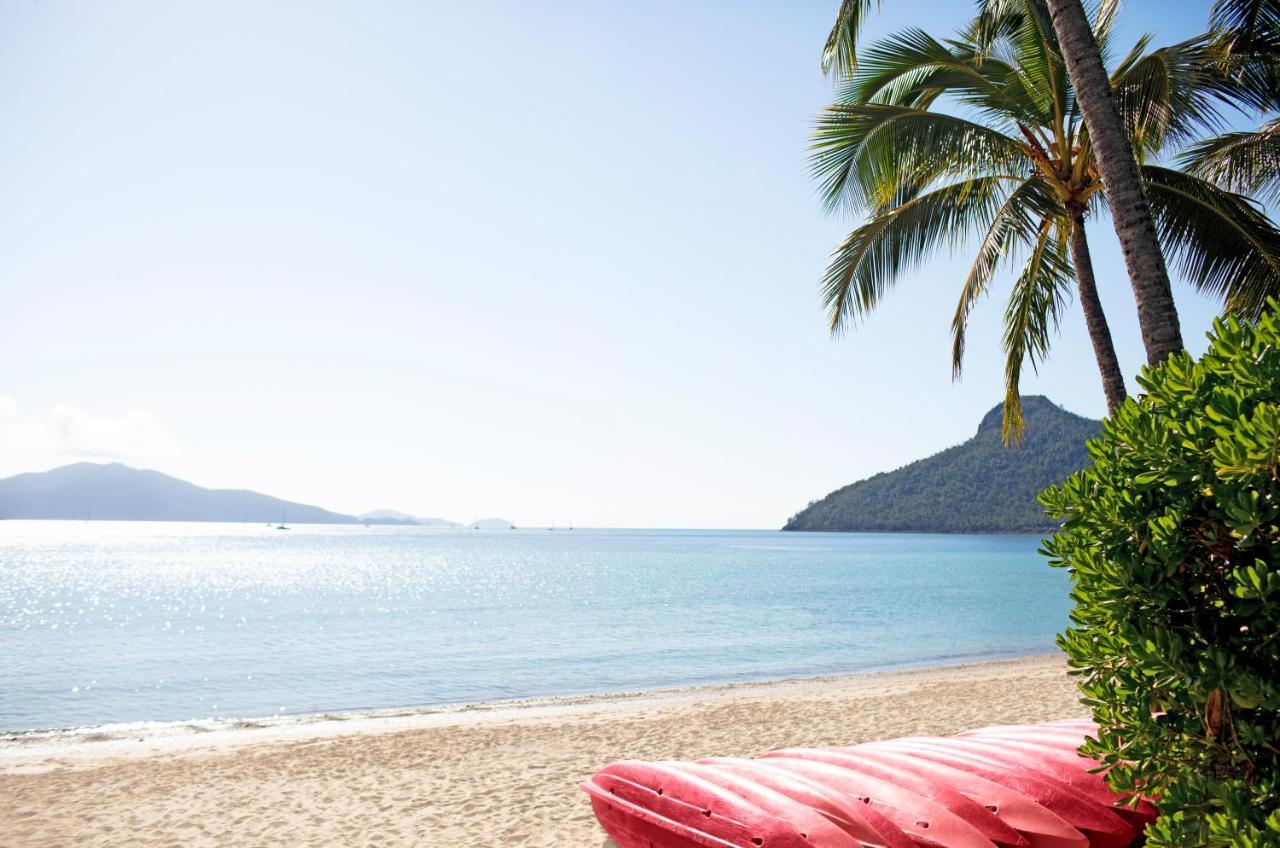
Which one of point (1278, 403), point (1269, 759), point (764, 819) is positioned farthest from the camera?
point (764, 819)

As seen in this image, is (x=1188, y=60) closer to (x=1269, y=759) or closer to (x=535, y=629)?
(x=1269, y=759)

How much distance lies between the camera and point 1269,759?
1.66 metres

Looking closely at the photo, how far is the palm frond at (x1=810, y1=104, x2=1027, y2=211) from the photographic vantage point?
6.46 metres

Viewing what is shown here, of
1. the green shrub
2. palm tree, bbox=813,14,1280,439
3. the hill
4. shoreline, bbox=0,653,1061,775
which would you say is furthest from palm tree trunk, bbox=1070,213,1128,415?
the hill

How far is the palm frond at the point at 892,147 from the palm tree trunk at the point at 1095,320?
0.94m

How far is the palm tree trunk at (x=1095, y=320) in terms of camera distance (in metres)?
5.82

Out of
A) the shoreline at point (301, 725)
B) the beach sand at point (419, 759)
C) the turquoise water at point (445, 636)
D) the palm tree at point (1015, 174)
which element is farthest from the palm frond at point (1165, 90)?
the turquoise water at point (445, 636)

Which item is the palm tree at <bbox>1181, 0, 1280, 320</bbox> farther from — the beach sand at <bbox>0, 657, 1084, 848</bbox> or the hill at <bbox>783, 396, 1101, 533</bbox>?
the hill at <bbox>783, 396, 1101, 533</bbox>

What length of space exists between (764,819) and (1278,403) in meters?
2.17

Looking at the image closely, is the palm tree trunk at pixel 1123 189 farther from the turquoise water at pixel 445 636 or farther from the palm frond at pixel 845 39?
the turquoise water at pixel 445 636

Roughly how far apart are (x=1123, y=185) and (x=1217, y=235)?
10.2 feet

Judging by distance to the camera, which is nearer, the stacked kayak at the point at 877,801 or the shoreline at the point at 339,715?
the stacked kayak at the point at 877,801

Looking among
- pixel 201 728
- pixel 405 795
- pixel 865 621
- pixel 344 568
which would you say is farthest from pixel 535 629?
pixel 344 568

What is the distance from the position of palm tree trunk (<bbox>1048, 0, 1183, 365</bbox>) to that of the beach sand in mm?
4491
